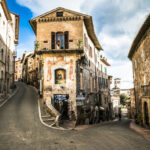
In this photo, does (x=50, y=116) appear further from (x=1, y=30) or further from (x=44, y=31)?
(x=1, y=30)

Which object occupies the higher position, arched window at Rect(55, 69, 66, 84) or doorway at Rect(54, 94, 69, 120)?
arched window at Rect(55, 69, 66, 84)

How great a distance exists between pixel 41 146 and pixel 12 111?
7.61 m

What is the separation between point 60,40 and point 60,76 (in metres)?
4.66

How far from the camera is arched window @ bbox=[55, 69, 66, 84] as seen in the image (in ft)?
62.4

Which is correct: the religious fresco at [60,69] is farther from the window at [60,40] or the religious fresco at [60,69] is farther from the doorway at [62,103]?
the window at [60,40]

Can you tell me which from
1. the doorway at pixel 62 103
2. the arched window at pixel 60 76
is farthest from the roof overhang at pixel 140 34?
the doorway at pixel 62 103

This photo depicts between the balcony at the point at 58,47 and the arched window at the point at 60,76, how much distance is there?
7.77ft

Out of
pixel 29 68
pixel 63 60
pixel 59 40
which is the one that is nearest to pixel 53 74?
pixel 63 60

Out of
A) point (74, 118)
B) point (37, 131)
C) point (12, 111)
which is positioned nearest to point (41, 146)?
point (37, 131)

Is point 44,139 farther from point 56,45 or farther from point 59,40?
point 59,40

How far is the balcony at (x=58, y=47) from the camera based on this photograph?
19.2 meters

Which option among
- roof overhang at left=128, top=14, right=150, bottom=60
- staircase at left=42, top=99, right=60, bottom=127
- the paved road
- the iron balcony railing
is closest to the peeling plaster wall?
the iron balcony railing

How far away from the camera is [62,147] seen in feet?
29.6

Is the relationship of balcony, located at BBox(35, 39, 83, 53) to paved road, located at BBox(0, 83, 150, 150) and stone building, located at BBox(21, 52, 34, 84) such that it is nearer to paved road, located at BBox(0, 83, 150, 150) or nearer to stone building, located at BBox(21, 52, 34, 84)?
paved road, located at BBox(0, 83, 150, 150)
